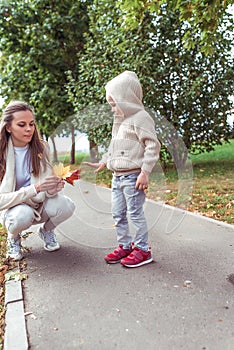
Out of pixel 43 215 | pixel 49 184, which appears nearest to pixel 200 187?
pixel 43 215

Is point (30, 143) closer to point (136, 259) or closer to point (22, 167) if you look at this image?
point (22, 167)

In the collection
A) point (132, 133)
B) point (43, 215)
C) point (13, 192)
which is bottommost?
point (43, 215)

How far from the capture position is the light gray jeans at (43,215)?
3107 millimetres

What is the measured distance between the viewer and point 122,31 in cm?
826

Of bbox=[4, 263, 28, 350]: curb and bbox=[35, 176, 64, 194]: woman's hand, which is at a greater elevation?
bbox=[35, 176, 64, 194]: woman's hand

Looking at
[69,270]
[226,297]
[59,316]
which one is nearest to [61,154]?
[69,270]

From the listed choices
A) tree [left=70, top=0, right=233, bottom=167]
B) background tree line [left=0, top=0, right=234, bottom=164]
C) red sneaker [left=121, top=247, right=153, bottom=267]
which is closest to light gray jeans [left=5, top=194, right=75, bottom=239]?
red sneaker [left=121, top=247, right=153, bottom=267]

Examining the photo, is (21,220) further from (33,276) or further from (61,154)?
(61,154)

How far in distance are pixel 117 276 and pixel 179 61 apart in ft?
21.8

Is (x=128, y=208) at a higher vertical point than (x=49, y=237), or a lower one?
higher

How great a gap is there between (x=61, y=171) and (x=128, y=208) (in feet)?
2.16

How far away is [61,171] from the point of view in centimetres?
315

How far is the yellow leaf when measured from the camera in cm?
312

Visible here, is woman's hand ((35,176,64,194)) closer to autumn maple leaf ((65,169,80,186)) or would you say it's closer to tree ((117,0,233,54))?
autumn maple leaf ((65,169,80,186))
